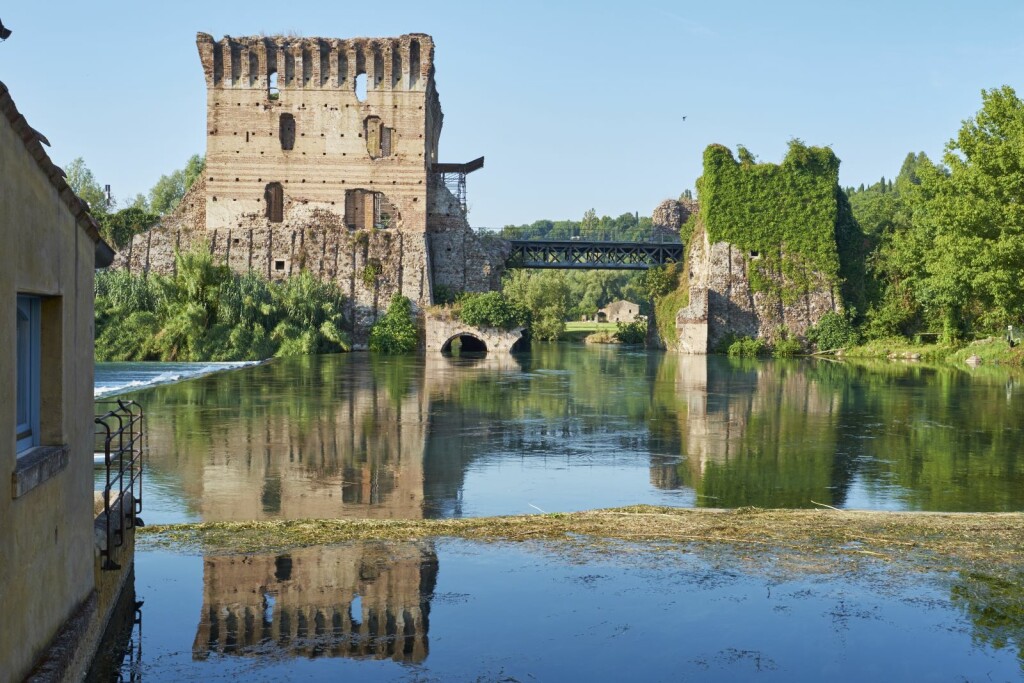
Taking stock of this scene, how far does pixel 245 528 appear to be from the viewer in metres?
10.0

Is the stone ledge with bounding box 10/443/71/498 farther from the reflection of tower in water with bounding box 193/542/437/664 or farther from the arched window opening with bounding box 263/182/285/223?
the arched window opening with bounding box 263/182/285/223

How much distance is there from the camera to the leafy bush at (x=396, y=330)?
147 feet

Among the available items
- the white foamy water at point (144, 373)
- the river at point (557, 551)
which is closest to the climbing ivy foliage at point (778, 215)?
the white foamy water at point (144, 373)

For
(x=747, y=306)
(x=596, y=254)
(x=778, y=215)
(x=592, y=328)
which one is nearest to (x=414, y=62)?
(x=596, y=254)

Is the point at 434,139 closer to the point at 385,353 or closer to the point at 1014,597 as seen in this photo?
the point at 385,353

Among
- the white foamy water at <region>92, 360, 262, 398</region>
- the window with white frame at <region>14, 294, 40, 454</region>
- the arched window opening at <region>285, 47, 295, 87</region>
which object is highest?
the arched window opening at <region>285, 47, 295, 87</region>

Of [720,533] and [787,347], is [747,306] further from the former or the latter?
[720,533]

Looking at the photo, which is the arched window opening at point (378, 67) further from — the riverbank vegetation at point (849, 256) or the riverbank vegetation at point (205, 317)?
the riverbank vegetation at point (849, 256)

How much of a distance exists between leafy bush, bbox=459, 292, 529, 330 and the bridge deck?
7885 mm

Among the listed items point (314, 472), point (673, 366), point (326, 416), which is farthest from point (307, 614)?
point (673, 366)

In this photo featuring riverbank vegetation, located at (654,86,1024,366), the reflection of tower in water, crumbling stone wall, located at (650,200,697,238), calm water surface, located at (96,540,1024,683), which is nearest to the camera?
calm water surface, located at (96,540,1024,683)

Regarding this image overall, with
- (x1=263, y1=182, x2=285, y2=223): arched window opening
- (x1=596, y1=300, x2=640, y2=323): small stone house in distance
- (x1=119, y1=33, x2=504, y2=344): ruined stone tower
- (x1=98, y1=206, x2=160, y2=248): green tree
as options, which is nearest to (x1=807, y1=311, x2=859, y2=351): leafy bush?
(x1=119, y1=33, x2=504, y2=344): ruined stone tower

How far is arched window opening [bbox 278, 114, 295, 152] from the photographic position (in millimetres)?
47781

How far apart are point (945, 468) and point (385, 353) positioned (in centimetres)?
3109
